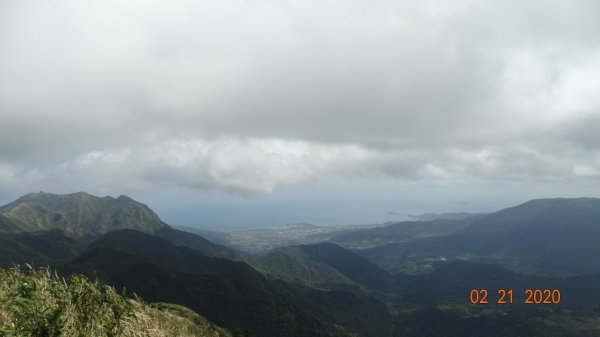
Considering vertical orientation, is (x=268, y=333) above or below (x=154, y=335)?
below

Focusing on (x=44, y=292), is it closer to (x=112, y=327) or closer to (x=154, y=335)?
(x=112, y=327)

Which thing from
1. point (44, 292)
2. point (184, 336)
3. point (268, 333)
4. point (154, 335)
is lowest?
point (268, 333)

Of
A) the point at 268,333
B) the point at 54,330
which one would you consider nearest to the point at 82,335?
Answer: the point at 54,330

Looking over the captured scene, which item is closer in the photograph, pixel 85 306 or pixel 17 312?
pixel 17 312

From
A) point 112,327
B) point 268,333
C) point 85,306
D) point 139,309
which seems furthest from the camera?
point 268,333

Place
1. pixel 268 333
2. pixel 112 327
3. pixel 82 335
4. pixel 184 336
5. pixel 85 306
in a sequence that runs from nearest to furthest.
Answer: pixel 82 335 < pixel 112 327 < pixel 85 306 < pixel 184 336 < pixel 268 333

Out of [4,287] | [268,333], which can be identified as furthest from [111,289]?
[268,333]
